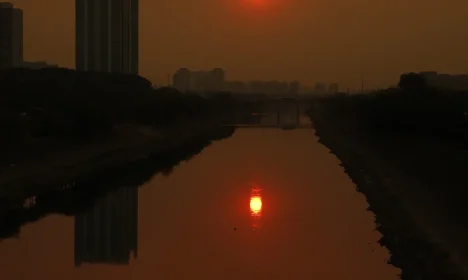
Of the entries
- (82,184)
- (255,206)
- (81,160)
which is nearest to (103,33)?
(81,160)

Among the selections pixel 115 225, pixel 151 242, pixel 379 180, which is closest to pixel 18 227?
pixel 115 225

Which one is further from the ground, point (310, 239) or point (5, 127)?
point (5, 127)

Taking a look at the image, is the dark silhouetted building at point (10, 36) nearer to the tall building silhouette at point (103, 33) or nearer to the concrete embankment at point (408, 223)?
the tall building silhouette at point (103, 33)

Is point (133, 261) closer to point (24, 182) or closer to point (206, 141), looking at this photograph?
point (24, 182)

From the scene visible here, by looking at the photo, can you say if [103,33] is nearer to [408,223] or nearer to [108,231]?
[108,231]

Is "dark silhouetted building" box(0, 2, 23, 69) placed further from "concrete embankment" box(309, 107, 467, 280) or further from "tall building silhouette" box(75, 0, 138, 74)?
"concrete embankment" box(309, 107, 467, 280)

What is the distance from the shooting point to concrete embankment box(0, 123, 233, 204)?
701 inches

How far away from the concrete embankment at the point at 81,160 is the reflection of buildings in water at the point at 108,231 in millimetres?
1971

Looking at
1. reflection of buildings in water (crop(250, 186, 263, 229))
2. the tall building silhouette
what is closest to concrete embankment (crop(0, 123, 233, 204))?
reflection of buildings in water (crop(250, 186, 263, 229))

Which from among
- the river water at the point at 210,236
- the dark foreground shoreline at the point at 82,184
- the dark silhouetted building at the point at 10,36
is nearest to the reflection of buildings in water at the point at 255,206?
the river water at the point at 210,236

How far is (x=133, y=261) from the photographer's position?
1013 cm

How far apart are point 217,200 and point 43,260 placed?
702 centimetres

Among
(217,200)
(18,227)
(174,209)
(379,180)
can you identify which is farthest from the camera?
(379,180)

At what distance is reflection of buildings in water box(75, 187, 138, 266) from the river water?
0.07 feet
